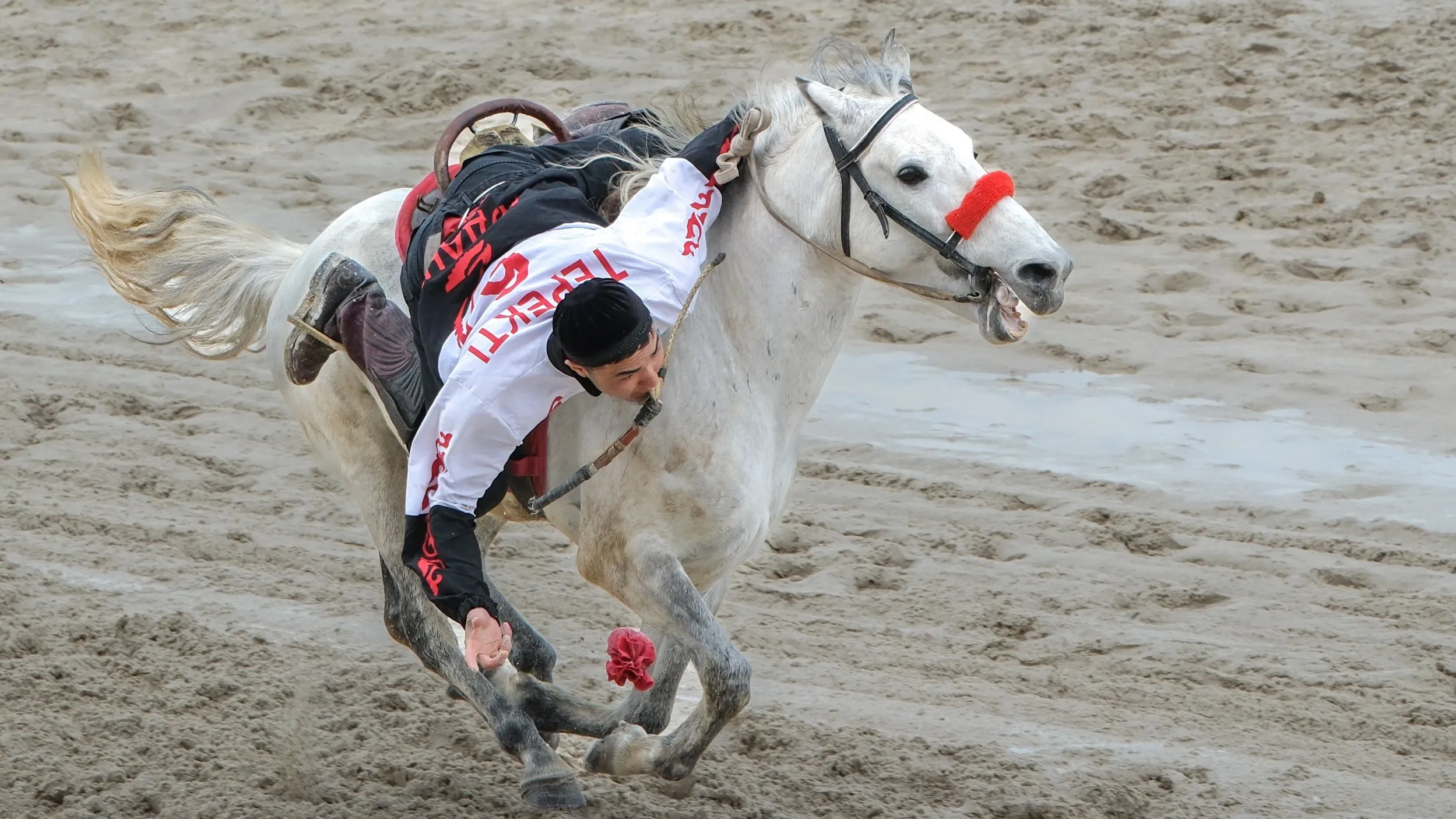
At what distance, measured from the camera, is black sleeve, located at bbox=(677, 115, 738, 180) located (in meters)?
3.33

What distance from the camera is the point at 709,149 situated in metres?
3.34

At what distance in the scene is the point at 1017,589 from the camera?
4.83 metres

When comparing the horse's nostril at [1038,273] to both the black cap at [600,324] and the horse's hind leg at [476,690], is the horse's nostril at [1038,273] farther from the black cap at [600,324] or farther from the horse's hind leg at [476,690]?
the horse's hind leg at [476,690]

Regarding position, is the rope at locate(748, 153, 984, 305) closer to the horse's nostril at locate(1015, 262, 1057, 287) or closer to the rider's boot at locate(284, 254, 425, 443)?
the horse's nostril at locate(1015, 262, 1057, 287)

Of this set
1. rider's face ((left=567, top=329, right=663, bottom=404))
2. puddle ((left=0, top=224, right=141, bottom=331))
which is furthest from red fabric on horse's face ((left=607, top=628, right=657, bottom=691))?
puddle ((left=0, top=224, right=141, bottom=331))

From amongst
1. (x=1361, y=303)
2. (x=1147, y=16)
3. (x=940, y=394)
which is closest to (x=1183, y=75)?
(x=1147, y=16)

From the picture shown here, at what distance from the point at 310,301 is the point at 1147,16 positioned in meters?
6.48

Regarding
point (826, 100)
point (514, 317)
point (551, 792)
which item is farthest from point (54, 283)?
point (826, 100)

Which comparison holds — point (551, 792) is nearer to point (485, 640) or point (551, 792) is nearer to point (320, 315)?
point (485, 640)

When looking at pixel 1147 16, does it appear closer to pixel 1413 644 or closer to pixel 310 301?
pixel 1413 644

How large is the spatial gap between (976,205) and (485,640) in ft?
3.90

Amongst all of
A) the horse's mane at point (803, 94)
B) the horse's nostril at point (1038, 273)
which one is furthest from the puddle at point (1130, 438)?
the horse's nostril at point (1038, 273)

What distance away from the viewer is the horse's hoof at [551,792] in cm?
346

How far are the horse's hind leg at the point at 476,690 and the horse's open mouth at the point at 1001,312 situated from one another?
1.32m
